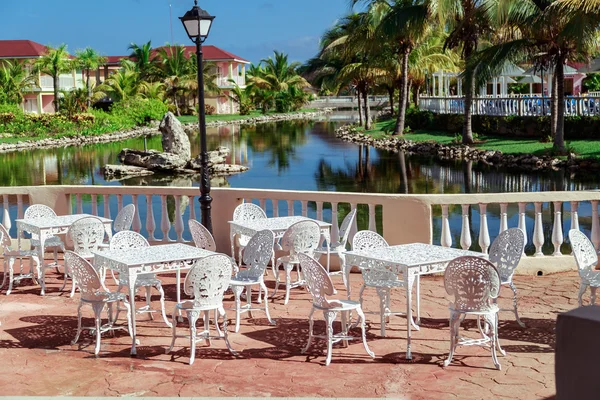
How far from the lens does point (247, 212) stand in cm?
1166

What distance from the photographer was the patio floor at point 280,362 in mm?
6746

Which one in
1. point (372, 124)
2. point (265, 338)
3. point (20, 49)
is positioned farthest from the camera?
point (20, 49)

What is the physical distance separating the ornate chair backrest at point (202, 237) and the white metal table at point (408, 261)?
176 centimetres

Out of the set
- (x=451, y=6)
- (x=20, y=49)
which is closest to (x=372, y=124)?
(x=451, y=6)

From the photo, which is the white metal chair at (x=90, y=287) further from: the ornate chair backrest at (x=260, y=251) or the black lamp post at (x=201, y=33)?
the black lamp post at (x=201, y=33)

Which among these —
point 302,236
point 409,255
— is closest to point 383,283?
point 409,255

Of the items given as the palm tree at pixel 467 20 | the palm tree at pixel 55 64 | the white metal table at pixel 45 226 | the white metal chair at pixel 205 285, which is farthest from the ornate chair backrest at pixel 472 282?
the palm tree at pixel 55 64

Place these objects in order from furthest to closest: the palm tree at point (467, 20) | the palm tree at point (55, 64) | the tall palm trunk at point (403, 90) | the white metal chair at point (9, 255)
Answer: the palm tree at point (55, 64) < the tall palm trunk at point (403, 90) < the palm tree at point (467, 20) < the white metal chair at point (9, 255)

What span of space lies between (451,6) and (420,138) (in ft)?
41.4

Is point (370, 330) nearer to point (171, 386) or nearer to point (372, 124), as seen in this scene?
point (171, 386)

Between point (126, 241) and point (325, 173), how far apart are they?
30.4m

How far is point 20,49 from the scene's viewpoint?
3354 inches

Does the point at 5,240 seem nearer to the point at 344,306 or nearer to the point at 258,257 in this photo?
the point at 258,257

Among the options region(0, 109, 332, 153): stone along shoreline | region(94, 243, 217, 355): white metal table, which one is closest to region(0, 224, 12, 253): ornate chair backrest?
region(94, 243, 217, 355): white metal table
